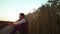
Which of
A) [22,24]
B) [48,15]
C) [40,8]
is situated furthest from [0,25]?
[40,8]

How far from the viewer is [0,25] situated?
Result: 7016 mm

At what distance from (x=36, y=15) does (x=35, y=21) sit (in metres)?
0.65

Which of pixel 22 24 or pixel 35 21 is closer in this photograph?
pixel 22 24

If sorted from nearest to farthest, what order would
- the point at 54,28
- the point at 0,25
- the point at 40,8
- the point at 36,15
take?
the point at 0,25, the point at 54,28, the point at 36,15, the point at 40,8

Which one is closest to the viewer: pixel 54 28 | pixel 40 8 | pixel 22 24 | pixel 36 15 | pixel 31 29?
pixel 22 24

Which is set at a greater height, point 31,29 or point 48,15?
point 48,15

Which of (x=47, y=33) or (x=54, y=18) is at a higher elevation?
(x=54, y=18)

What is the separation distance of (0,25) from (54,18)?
3363 mm

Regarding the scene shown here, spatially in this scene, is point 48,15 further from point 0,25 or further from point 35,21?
point 0,25

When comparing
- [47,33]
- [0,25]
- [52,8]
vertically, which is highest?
[52,8]

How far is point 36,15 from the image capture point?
10.8 meters

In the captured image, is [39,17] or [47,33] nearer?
[47,33]

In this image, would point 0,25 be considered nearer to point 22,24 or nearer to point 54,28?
point 22,24

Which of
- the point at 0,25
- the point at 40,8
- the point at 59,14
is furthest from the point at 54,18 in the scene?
the point at 0,25
